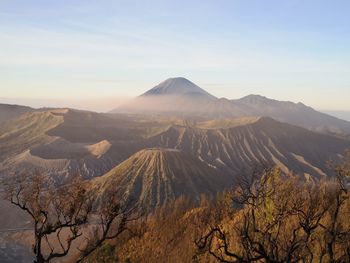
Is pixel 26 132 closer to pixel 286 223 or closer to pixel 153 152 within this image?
pixel 153 152

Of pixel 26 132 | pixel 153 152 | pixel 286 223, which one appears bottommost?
pixel 26 132

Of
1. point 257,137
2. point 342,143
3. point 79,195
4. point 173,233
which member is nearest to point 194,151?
point 257,137

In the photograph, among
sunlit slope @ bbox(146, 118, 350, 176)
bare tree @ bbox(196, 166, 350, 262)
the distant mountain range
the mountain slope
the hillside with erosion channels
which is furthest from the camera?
sunlit slope @ bbox(146, 118, 350, 176)

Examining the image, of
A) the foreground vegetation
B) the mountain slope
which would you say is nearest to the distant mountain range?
the mountain slope

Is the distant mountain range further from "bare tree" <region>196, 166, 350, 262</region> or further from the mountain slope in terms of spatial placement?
"bare tree" <region>196, 166, 350, 262</region>

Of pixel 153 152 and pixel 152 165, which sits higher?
pixel 153 152

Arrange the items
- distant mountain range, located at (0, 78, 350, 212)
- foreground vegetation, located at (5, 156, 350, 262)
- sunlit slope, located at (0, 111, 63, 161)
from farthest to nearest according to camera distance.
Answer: sunlit slope, located at (0, 111, 63, 161), distant mountain range, located at (0, 78, 350, 212), foreground vegetation, located at (5, 156, 350, 262)

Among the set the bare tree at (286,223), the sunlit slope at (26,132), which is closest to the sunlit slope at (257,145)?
the sunlit slope at (26,132)

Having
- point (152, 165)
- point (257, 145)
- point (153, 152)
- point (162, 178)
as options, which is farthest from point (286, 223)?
point (257, 145)

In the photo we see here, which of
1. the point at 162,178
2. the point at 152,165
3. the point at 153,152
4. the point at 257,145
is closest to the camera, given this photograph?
the point at 162,178
